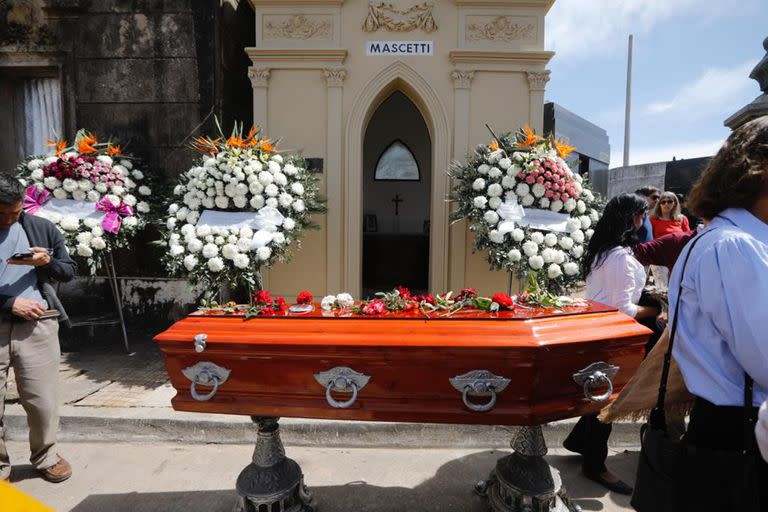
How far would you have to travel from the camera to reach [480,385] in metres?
1.76

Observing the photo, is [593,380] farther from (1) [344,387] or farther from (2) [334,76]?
(2) [334,76]

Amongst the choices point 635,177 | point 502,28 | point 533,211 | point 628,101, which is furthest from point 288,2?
point 628,101

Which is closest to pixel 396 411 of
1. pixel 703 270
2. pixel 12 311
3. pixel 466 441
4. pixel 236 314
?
pixel 236 314

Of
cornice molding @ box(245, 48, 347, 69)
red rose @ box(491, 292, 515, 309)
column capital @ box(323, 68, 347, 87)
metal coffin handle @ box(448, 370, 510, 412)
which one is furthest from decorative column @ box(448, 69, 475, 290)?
metal coffin handle @ box(448, 370, 510, 412)

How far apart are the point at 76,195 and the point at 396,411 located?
419cm

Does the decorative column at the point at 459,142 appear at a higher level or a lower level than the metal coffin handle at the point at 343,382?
higher

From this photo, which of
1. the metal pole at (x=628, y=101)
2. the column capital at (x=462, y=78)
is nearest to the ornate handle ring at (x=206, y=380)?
the column capital at (x=462, y=78)

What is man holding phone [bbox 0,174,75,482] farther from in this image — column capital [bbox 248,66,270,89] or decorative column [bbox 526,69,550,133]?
decorative column [bbox 526,69,550,133]

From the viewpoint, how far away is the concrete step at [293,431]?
3.15 m

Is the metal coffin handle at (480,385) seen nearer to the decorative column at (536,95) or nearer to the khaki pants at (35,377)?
the khaki pants at (35,377)

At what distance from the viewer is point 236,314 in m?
2.08

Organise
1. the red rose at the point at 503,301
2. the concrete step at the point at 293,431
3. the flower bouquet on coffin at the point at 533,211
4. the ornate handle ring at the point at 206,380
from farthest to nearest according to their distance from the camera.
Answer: the flower bouquet on coffin at the point at 533,211 → the concrete step at the point at 293,431 → the red rose at the point at 503,301 → the ornate handle ring at the point at 206,380

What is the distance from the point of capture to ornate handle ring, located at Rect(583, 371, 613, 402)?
184 centimetres

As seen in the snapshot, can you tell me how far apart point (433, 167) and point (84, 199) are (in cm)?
379
